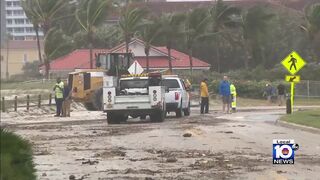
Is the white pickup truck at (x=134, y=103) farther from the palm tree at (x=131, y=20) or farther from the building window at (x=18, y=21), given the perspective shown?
the building window at (x=18, y=21)

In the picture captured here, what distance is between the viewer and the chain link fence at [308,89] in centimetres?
5369

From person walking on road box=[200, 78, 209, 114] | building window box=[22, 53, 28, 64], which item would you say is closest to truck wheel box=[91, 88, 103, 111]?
person walking on road box=[200, 78, 209, 114]

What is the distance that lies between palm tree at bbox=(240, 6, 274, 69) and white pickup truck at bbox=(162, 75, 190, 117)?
35385 mm

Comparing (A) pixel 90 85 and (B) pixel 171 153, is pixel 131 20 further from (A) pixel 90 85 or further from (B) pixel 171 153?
(B) pixel 171 153

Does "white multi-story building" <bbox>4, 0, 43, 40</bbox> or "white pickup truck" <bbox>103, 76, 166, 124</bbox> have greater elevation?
"white multi-story building" <bbox>4, 0, 43, 40</bbox>

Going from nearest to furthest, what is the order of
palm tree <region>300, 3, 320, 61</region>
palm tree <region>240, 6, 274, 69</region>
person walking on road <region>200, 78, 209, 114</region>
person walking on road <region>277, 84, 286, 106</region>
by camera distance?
1. person walking on road <region>200, 78, 209, 114</region>
2. person walking on road <region>277, 84, 286, 106</region>
3. palm tree <region>300, 3, 320, 61</region>
4. palm tree <region>240, 6, 274, 69</region>

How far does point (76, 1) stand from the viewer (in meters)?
86.0

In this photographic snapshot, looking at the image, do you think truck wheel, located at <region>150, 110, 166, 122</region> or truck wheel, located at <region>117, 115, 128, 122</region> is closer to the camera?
truck wheel, located at <region>150, 110, 166, 122</region>

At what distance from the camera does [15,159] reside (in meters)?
6.47

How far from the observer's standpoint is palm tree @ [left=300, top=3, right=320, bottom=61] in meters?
59.9

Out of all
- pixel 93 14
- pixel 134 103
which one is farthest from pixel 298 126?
pixel 93 14

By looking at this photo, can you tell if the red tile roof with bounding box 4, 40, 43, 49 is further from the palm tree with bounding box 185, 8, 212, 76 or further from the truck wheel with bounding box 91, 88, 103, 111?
the truck wheel with bounding box 91, 88, 103, 111

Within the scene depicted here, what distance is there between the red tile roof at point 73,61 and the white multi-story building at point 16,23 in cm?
7053

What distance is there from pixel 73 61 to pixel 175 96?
44.9 m
